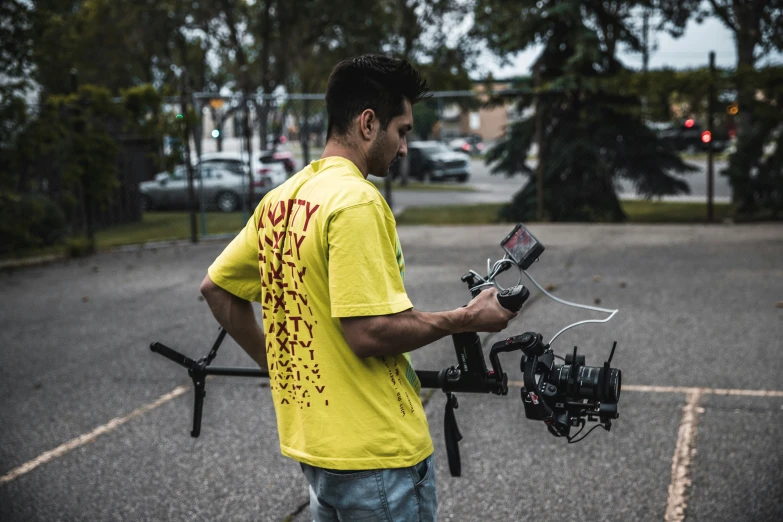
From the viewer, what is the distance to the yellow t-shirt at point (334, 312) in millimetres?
2006

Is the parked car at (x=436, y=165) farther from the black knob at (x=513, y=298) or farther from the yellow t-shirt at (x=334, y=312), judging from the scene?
the black knob at (x=513, y=298)

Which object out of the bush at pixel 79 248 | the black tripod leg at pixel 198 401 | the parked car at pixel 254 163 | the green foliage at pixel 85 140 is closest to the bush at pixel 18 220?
the bush at pixel 79 248

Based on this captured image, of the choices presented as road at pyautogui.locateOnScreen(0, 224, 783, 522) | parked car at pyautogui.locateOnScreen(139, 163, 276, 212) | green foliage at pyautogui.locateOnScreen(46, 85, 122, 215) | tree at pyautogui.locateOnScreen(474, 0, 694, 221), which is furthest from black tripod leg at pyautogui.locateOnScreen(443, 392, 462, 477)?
tree at pyautogui.locateOnScreen(474, 0, 694, 221)

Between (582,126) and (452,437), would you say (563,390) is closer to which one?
(452,437)

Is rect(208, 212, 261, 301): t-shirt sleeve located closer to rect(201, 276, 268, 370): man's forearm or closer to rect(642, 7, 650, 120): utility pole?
rect(201, 276, 268, 370): man's forearm

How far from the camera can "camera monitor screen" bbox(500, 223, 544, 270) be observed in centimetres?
229

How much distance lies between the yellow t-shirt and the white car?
12.5m

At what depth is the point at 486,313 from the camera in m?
2.05

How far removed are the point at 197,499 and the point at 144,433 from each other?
3.71 feet

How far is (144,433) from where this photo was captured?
527 cm

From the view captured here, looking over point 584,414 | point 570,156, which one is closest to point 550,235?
point 570,156

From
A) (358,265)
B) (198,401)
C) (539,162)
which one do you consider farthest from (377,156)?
(539,162)

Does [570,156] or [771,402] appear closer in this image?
[771,402]

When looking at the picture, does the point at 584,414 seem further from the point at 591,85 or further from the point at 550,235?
the point at 591,85
